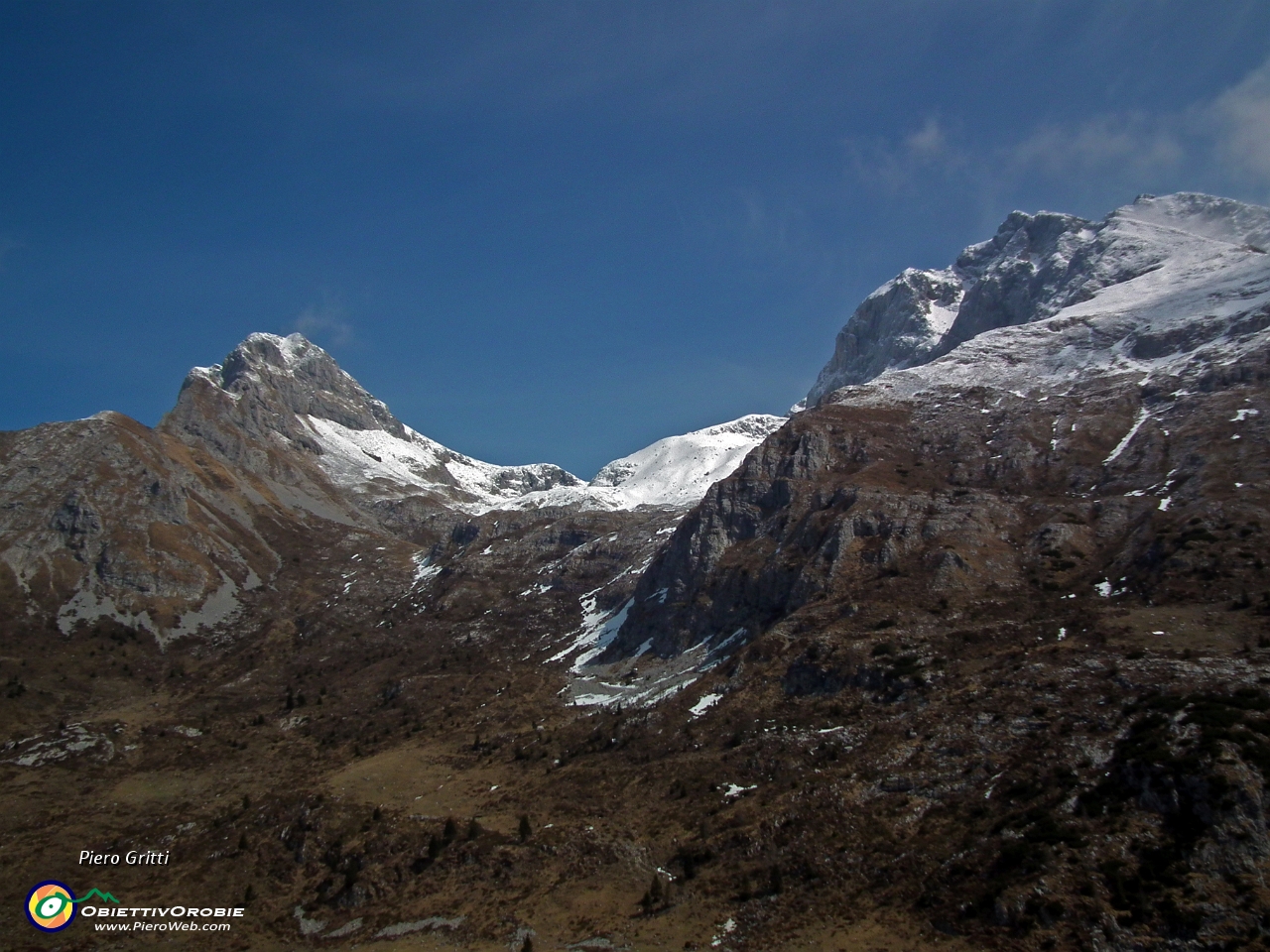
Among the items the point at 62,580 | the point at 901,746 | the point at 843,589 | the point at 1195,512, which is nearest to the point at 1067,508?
the point at 1195,512

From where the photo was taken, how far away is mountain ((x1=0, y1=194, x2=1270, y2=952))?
58219 mm

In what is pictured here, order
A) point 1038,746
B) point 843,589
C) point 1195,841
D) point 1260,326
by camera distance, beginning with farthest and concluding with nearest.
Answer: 1. point 1260,326
2. point 843,589
3. point 1038,746
4. point 1195,841

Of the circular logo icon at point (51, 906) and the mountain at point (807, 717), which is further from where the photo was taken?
the circular logo icon at point (51, 906)

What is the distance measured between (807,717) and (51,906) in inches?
3070

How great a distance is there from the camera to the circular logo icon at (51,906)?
78.4 meters

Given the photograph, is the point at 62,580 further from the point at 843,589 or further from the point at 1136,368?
the point at 1136,368

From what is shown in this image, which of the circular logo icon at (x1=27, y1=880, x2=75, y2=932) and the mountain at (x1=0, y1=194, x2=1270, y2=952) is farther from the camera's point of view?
the circular logo icon at (x1=27, y1=880, x2=75, y2=932)

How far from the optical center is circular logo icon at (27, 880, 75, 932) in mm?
78419

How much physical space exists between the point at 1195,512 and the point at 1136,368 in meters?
74.7

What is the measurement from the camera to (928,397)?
179m

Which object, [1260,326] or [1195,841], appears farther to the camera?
[1260,326]

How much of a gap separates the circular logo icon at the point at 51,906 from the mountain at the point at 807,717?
2463 mm

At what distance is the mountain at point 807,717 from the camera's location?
58.2 metres

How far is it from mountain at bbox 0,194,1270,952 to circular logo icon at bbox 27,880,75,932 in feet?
8.08
